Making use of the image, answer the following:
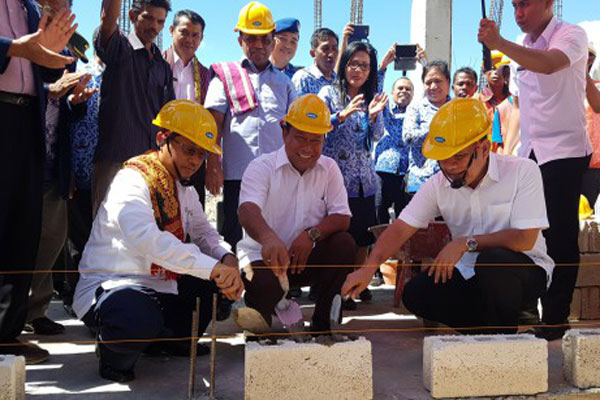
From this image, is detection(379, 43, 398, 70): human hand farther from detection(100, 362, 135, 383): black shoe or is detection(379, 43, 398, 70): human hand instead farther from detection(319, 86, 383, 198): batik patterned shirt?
detection(100, 362, 135, 383): black shoe

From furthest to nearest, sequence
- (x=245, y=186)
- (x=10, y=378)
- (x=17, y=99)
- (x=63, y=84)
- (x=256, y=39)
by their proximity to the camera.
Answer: (x=256, y=39)
(x=63, y=84)
(x=245, y=186)
(x=17, y=99)
(x=10, y=378)

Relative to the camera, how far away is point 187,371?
3.22m

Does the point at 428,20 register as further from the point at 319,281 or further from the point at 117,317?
the point at 117,317

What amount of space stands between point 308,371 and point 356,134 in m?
2.46

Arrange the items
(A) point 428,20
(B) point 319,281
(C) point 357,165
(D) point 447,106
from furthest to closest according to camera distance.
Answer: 1. (A) point 428,20
2. (C) point 357,165
3. (B) point 319,281
4. (D) point 447,106

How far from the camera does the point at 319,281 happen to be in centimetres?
374

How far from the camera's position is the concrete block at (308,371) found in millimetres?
2699

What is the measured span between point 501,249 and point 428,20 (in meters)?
4.93

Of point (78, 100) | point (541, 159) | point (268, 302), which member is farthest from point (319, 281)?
point (78, 100)

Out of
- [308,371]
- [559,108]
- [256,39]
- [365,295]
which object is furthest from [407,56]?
[308,371]

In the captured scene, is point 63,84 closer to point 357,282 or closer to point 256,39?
point 256,39

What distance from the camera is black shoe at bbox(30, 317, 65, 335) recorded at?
12.9 ft

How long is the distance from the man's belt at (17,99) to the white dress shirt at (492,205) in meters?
2.17

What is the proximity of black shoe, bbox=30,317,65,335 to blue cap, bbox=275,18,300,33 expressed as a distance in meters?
3.21
